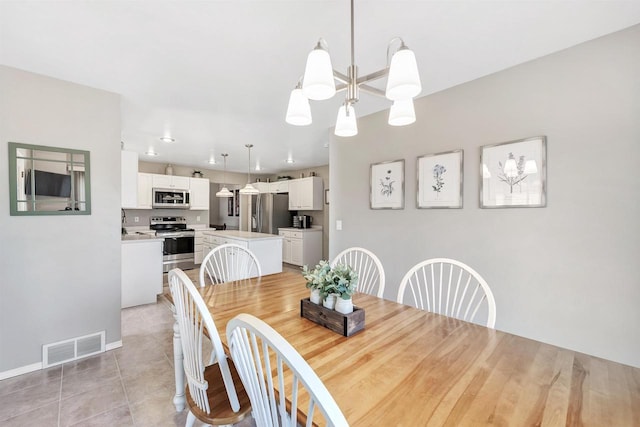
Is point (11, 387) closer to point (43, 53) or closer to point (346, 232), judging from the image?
point (43, 53)

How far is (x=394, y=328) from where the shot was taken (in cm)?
122

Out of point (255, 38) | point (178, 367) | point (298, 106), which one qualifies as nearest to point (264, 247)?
point (178, 367)

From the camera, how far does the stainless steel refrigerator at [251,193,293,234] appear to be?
6090 mm

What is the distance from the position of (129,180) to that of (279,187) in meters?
3.71

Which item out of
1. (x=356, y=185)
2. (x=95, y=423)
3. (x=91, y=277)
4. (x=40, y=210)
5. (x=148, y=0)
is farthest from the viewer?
(x=356, y=185)

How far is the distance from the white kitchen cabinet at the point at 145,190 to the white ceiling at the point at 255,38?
3.01 meters

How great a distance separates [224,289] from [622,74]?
9.04ft

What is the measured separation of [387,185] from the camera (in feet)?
8.89

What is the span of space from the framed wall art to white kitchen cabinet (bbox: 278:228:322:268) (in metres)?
2.98

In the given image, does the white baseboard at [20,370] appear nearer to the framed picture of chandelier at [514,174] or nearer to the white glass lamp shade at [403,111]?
the white glass lamp shade at [403,111]

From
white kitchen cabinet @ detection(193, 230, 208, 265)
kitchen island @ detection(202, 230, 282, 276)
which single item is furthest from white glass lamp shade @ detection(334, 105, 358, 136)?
white kitchen cabinet @ detection(193, 230, 208, 265)

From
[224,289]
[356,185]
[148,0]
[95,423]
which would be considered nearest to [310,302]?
[224,289]

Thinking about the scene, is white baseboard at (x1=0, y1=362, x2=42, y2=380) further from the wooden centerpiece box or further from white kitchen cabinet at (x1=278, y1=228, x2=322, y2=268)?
white kitchen cabinet at (x1=278, y1=228, x2=322, y2=268)

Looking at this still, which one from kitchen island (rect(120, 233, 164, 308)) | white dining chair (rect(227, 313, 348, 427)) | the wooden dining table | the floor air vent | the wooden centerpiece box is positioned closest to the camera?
white dining chair (rect(227, 313, 348, 427))
